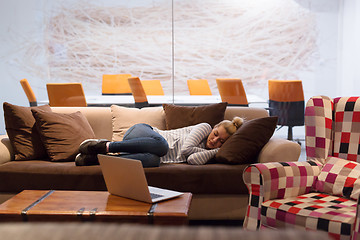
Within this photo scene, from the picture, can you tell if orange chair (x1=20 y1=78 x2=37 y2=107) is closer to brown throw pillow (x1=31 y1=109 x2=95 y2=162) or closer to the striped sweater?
brown throw pillow (x1=31 y1=109 x2=95 y2=162)

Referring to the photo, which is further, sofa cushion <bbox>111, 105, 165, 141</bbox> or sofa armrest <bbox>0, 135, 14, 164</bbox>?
sofa cushion <bbox>111, 105, 165, 141</bbox>

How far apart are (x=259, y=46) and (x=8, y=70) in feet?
9.56

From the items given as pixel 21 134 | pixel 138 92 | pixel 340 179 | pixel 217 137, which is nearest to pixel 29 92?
pixel 138 92

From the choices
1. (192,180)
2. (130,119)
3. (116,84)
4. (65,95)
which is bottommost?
(192,180)

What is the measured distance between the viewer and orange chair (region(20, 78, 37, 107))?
5023 mm

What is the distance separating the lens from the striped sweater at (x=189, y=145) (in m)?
3.24

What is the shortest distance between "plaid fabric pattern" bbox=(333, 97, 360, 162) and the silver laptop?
1106mm

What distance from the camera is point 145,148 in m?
3.14

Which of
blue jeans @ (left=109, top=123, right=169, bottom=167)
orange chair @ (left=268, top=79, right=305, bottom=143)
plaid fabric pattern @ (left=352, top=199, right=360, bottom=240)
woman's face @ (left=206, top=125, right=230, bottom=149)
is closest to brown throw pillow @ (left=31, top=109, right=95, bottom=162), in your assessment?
blue jeans @ (left=109, top=123, right=169, bottom=167)

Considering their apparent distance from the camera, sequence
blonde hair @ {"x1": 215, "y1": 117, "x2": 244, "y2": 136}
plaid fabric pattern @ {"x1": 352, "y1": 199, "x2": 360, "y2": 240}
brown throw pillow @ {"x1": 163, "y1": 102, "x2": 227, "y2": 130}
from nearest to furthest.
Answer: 1. plaid fabric pattern @ {"x1": 352, "y1": 199, "x2": 360, "y2": 240}
2. blonde hair @ {"x1": 215, "y1": 117, "x2": 244, "y2": 136}
3. brown throw pillow @ {"x1": 163, "y1": 102, "x2": 227, "y2": 130}

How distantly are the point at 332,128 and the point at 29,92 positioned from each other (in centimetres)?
353

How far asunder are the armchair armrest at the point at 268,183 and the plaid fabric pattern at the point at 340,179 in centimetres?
12

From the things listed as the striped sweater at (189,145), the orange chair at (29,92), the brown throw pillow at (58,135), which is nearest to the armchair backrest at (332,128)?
the striped sweater at (189,145)

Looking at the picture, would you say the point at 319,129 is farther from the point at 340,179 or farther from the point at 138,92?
the point at 138,92
